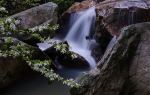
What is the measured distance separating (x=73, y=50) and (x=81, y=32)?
82 cm

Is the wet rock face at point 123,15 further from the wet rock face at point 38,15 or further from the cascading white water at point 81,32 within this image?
the wet rock face at point 38,15

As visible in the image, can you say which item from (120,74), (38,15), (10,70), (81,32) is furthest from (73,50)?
(120,74)

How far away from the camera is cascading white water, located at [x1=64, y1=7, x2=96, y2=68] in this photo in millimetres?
10550

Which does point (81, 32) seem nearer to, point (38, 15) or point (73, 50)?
point (73, 50)

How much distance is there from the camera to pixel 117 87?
5.32 m

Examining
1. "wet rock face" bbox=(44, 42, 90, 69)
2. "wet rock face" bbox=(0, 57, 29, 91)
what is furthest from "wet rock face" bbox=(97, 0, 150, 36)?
"wet rock face" bbox=(0, 57, 29, 91)

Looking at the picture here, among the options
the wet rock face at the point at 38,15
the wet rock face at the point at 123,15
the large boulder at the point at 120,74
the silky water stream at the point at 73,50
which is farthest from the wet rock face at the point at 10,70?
the wet rock face at the point at 123,15

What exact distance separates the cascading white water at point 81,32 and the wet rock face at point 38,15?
59.5 inches

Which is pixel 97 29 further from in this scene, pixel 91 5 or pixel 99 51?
pixel 91 5

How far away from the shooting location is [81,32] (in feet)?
36.1

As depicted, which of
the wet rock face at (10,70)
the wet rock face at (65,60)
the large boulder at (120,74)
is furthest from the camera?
the wet rock face at (65,60)

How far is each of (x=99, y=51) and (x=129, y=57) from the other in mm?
4585

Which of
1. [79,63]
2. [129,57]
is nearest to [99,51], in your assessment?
[79,63]

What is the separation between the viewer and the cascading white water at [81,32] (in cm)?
1055
